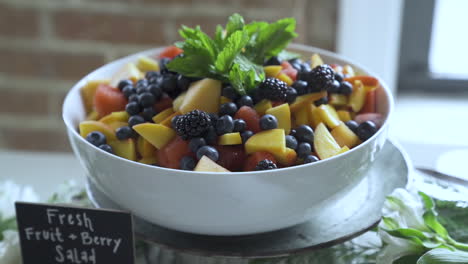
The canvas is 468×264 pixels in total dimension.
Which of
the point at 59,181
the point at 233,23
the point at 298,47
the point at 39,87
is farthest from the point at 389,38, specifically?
the point at 39,87

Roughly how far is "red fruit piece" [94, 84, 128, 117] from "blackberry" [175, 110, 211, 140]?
0.53 ft

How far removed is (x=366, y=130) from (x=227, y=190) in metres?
0.24

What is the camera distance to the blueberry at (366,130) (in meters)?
0.78

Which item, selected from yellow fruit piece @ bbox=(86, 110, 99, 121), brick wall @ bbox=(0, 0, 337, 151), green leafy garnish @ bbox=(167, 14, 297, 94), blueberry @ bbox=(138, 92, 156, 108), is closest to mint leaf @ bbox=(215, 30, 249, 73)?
green leafy garnish @ bbox=(167, 14, 297, 94)

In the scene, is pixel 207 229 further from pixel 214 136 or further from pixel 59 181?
pixel 59 181

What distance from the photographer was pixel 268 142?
2.34 ft

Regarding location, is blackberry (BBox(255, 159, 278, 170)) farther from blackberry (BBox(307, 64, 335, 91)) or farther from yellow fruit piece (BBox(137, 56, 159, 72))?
yellow fruit piece (BBox(137, 56, 159, 72))

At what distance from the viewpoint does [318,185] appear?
2.22 feet

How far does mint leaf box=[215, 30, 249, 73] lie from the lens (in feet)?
2.50

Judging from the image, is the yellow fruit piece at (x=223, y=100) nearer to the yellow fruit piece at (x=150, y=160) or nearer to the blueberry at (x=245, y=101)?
the blueberry at (x=245, y=101)

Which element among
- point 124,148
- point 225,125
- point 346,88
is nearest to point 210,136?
point 225,125

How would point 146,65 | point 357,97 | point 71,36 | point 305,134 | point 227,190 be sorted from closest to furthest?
point 227,190, point 305,134, point 357,97, point 146,65, point 71,36

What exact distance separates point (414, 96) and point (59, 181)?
993 mm

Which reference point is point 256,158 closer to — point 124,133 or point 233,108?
point 233,108
